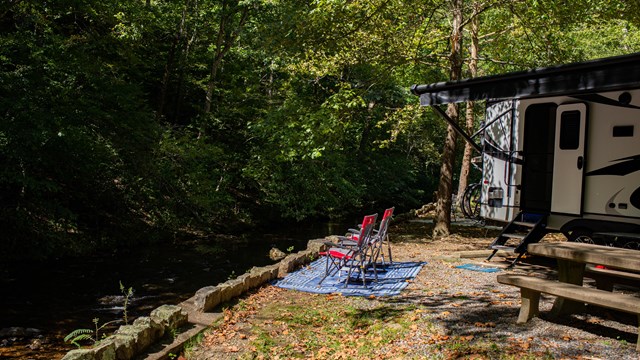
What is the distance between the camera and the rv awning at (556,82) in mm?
5438

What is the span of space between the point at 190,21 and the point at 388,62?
8.84m

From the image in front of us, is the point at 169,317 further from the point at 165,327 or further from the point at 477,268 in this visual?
the point at 477,268

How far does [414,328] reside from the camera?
484cm

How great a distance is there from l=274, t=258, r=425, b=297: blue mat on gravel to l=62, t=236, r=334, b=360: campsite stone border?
0.64m

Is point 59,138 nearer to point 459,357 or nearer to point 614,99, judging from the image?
point 459,357

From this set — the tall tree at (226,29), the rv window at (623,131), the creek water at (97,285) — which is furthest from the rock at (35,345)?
the tall tree at (226,29)

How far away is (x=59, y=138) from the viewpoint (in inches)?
380

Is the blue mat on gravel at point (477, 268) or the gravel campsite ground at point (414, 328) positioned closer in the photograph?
the gravel campsite ground at point (414, 328)

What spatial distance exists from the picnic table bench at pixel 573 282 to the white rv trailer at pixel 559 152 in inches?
86.6

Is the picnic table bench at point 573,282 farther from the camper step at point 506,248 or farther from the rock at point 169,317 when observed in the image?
the rock at point 169,317

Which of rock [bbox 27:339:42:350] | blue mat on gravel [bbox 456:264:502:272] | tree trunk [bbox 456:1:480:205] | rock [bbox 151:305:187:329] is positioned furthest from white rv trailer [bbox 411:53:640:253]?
rock [bbox 27:339:42:350]

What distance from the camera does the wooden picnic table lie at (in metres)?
4.24

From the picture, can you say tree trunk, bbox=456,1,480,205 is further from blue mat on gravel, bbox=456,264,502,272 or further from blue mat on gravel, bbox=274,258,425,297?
blue mat on gravel, bbox=274,258,425,297

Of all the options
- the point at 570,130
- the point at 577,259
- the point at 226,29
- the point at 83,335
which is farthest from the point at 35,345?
the point at 226,29
